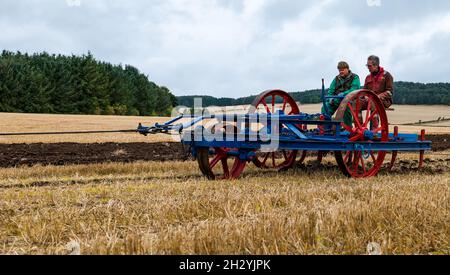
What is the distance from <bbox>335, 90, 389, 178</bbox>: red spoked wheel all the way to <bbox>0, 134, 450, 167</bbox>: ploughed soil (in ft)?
11.9

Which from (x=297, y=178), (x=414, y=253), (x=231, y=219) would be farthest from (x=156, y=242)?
(x=297, y=178)

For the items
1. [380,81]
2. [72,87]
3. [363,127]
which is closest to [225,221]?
[363,127]

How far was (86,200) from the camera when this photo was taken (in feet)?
20.5

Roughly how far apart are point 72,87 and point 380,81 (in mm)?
64709

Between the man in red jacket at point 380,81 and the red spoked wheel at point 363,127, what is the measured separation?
0.32 metres

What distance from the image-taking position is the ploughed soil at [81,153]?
1371 cm

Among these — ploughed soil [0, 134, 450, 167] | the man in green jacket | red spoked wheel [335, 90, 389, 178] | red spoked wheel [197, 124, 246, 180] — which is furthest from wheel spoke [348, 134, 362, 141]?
ploughed soil [0, 134, 450, 167]

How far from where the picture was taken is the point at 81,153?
1571cm

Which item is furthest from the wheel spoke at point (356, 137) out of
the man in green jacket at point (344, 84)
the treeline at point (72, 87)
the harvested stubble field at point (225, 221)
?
the treeline at point (72, 87)

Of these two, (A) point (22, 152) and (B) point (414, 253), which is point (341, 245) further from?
(A) point (22, 152)

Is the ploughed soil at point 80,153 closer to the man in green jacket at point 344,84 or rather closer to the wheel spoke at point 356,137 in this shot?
the man in green jacket at point 344,84

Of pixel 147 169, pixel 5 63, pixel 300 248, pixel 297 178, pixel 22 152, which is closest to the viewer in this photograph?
pixel 300 248

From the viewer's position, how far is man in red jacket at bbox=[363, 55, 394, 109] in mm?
11239

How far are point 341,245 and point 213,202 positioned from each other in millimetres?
1996
